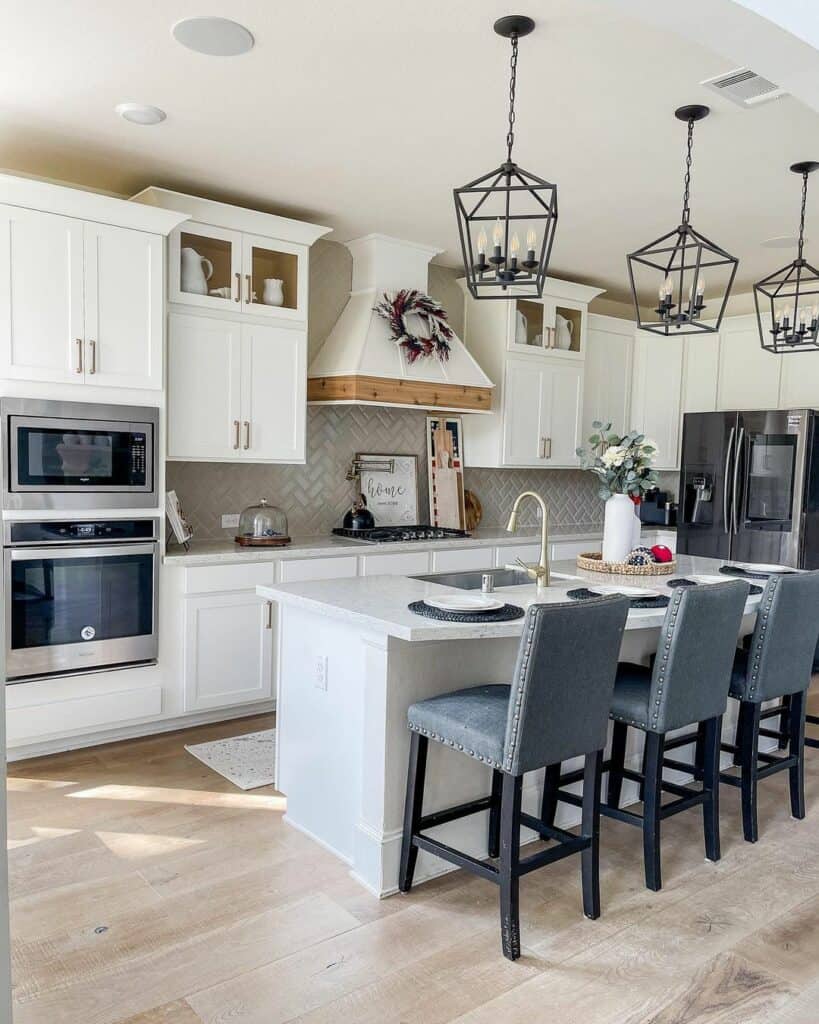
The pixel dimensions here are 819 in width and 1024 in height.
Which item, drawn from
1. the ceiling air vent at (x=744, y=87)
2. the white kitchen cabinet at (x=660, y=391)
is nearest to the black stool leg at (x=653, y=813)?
the ceiling air vent at (x=744, y=87)

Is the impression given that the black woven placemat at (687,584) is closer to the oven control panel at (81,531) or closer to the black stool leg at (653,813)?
the black stool leg at (653,813)

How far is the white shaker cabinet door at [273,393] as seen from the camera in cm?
434

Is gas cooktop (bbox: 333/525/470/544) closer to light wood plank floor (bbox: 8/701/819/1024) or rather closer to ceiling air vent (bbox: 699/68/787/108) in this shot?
light wood plank floor (bbox: 8/701/819/1024)

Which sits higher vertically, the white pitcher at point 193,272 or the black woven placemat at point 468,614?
the white pitcher at point 193,272

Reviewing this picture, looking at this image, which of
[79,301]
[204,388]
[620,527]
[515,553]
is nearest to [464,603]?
[620,527]

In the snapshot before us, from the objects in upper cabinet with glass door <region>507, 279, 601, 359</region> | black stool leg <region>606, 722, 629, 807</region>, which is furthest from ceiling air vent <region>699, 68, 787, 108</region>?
upper cabinet with glass door <region>507, 279, 601, 359</region>

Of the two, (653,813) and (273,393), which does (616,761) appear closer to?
(653,813)

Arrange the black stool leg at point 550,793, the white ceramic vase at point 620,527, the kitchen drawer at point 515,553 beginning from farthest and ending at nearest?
the kitchen drawer at point 515,553, the white ceramic vase at point 620,527, the black stool leg at point 550,793

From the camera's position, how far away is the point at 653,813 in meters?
2.71

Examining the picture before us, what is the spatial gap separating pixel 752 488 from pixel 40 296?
4.40 m

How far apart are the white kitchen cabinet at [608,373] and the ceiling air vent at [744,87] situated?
10.3ft

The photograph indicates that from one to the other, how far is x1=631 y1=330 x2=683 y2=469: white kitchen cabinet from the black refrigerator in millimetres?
486

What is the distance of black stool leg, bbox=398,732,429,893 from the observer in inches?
101

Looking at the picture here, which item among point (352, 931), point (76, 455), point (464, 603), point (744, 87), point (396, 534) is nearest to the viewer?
point (352, 931)
